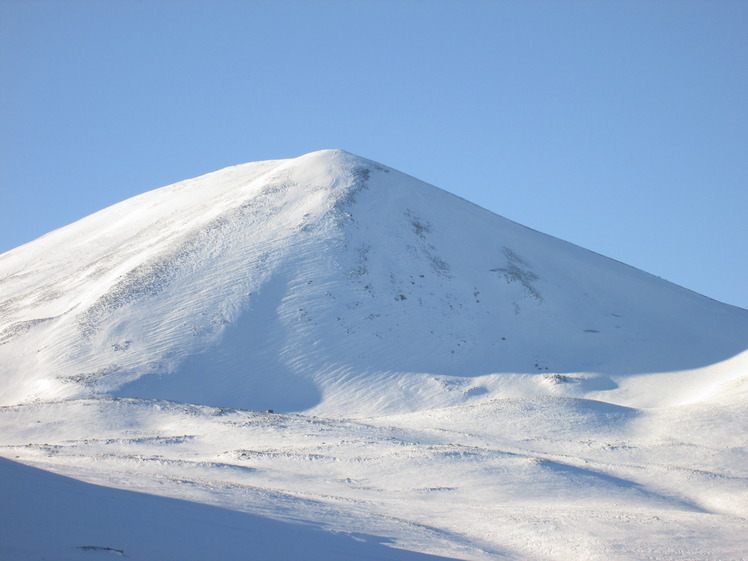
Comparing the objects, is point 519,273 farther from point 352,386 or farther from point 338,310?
point 352,386

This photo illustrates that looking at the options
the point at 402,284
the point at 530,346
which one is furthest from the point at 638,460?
the point at 402,284

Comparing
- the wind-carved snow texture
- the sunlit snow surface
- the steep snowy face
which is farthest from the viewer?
the wind-carved snow texture

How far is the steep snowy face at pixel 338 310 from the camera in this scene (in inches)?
1633

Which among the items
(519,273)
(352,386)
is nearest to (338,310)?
(352,386)

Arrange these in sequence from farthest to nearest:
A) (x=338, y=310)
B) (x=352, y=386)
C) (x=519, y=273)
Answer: (x=519, y=273)
(x=338, y=310)
(x=352, y=386)

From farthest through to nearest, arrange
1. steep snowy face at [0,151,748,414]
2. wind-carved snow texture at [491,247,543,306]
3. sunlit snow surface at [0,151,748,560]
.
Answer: wind-carved snow texture at [491,247,543,306] < steep snowy face at [0,151,748,414] < sunlit snow surface at [0,151,748,560]

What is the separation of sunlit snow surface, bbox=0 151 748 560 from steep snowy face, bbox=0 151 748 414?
0.65ft

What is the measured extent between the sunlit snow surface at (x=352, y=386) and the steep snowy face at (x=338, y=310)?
197mm

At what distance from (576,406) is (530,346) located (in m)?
12.0

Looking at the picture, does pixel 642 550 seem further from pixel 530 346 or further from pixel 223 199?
pixel 223 199

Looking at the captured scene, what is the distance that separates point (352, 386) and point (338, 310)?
25.5 ft

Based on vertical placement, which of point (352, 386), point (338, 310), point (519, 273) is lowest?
point (352, 386)

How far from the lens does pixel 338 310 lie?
47844mm

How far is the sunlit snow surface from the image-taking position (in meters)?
16.8
